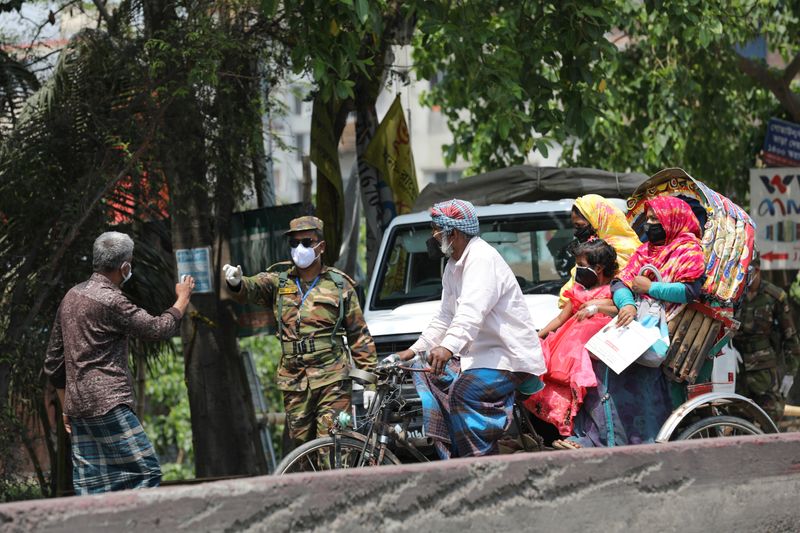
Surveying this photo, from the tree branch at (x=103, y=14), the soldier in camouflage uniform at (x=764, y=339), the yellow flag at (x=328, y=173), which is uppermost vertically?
the tree branch at (x=103, y=14)

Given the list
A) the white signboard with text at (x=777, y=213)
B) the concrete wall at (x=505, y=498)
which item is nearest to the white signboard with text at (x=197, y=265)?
the concrete wall at (x=505, y=498)

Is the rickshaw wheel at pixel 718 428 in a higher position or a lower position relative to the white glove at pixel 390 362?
lower

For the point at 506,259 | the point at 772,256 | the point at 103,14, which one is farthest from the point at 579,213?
the point at 772,256

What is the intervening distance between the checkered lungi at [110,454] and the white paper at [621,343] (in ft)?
7.94

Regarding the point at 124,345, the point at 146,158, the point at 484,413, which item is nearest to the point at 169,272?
the point at 146,158

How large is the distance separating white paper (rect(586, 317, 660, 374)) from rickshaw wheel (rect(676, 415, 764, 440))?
1.58 feet

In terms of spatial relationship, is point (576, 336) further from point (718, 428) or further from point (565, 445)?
point (718, 428)

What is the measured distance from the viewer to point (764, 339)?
10258mm

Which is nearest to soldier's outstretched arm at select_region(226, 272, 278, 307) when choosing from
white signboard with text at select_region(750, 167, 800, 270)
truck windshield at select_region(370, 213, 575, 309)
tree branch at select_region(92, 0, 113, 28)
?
truck windshield at select_region(370, 213, 575, 309)

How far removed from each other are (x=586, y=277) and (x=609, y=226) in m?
0.42

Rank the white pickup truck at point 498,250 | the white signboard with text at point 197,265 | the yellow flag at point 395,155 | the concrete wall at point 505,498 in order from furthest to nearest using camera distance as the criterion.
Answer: the yellow flag at point 395,155 < the white signboard with text at point 197,265 < the white pickup truck at point 498,250 < the concrete wall at point 505,498

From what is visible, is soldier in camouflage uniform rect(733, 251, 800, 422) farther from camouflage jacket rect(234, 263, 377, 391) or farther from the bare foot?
camouflage jacket rect(234, 263, 377, 391)

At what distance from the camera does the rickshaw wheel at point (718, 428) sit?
654 centimetres

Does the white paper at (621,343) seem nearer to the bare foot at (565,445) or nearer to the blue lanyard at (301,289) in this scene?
the bare foot at (565,445)
